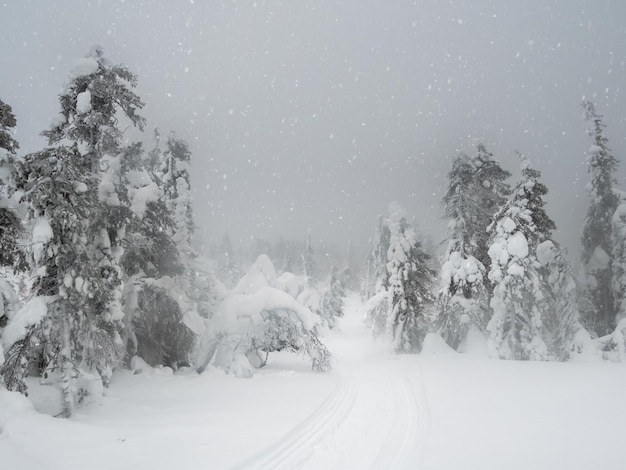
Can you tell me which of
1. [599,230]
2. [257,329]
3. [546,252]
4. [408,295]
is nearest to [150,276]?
[257,329]

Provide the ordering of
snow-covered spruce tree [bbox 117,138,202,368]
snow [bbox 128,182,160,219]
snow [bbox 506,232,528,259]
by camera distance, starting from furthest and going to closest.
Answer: snow [bbox 506,232,528,259]
snow-covered spruce tree [bbox 117,138,202,368]
snow [bbox 128,182,160,219]

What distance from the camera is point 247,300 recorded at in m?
17.2

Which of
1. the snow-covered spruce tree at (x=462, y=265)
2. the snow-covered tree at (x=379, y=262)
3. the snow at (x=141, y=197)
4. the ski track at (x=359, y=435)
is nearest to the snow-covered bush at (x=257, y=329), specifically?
the ski track at (x=359, y=435)

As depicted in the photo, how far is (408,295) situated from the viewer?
956 inches

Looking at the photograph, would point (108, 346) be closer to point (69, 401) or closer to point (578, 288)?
point (69, 401)

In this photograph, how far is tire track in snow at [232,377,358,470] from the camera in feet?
21.9

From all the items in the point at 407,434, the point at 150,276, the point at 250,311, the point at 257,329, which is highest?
the point at 150,276

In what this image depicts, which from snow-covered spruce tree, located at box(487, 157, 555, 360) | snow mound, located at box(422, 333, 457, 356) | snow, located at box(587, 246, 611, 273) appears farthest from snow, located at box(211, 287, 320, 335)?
snow, located at box(587, 246, 611, 273)

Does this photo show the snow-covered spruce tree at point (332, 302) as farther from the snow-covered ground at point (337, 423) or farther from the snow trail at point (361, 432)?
the snow-covered ground at point (337, 423)

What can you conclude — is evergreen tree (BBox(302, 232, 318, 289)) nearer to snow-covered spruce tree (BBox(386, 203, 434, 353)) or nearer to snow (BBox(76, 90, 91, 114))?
snow-covered spruce tree (BBox(386, 203, 434, 353))

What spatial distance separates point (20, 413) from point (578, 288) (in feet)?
84.1

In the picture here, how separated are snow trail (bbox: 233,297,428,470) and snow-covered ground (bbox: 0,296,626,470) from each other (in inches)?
1.5

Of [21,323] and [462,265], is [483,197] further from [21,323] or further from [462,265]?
[21,323]

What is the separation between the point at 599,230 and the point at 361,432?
23.1 metres
